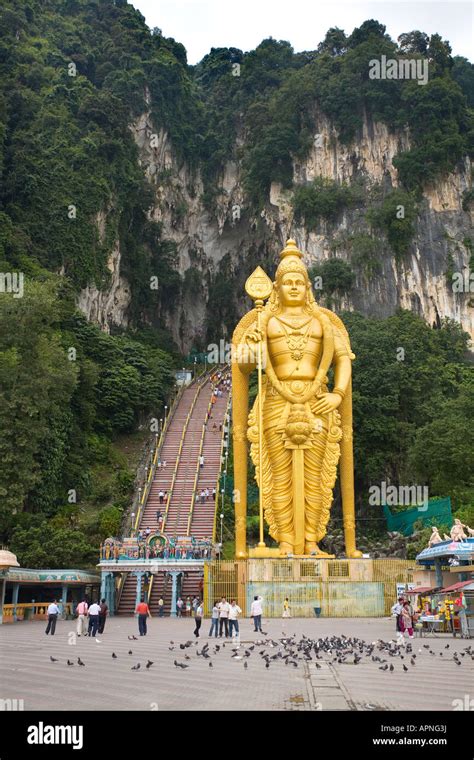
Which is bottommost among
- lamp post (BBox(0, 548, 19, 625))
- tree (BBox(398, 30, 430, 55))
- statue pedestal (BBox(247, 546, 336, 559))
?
lamp post (BBox(0, 548, 19, 625))

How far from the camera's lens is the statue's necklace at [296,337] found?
18.7 m

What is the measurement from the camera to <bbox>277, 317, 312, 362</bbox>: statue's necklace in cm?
1872

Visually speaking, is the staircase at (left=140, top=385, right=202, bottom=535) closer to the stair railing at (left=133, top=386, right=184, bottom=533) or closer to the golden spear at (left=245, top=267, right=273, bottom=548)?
the stair railing at (left=133, top=386, right=184, bottom=533)

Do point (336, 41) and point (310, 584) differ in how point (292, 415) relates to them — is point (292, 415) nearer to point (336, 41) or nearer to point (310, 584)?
point (310, 584)

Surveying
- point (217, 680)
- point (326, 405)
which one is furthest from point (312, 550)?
point (217, 680)

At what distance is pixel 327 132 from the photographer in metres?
45.3

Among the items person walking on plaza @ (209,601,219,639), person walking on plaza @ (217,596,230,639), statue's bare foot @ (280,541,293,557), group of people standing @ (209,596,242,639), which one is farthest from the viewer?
statue's bare foot @ (280,541,293,557)

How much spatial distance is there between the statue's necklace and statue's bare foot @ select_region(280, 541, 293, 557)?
4.40m

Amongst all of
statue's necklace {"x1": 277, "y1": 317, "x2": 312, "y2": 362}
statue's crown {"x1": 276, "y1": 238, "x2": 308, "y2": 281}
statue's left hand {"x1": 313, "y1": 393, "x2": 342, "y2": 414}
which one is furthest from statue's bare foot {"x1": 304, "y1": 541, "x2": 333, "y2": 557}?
statue's crown {"x1": 276, "y1": 238, "x2": 308, "y2": 281}

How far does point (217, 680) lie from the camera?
6.39m

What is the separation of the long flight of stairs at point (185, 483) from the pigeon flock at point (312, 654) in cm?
1007

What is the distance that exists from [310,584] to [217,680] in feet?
32.7

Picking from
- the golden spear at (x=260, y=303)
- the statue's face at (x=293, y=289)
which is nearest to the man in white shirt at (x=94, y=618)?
the golden spear at (x=260, y=303)

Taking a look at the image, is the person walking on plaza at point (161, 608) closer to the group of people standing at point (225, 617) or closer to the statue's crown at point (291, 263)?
the group of people standing at point (225, 617)
